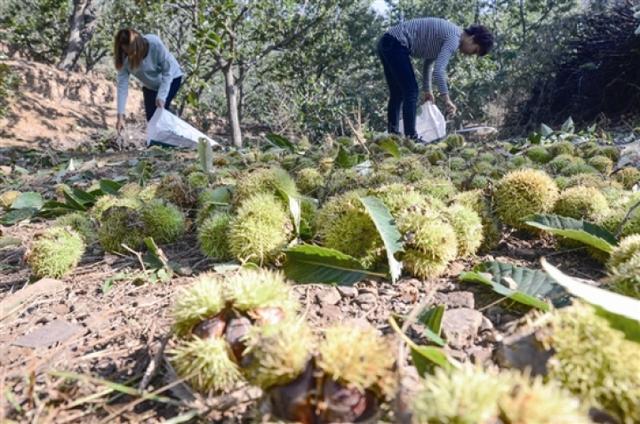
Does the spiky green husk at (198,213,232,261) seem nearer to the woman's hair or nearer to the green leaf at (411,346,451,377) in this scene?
the green leaf at (411,346,451,377)

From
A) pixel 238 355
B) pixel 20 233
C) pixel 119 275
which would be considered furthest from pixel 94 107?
pixel 238 355

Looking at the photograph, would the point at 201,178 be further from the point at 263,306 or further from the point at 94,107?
the point at 94,107

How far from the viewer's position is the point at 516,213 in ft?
5.40

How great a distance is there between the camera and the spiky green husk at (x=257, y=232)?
144cm

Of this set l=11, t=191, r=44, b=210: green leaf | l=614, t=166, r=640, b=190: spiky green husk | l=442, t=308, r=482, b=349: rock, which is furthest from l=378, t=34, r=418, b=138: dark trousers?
l=442, t=308, r=482, b=349: rock

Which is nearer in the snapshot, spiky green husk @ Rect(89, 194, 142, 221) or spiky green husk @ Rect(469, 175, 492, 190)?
spiky green husk @ Rect(89, 194, 142, 221)

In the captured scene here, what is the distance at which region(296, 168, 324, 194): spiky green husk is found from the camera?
211cm

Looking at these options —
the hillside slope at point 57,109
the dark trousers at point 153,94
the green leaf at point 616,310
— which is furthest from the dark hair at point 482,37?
the hillside slope at point 57,109

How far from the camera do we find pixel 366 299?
1.30 m

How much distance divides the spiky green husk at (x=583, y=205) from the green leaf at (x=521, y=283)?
476 mm

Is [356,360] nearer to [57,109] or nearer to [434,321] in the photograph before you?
[434,321]

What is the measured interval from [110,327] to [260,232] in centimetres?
47

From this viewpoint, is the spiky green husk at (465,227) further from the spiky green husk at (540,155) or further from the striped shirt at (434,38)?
the striped shirt at (434,38)

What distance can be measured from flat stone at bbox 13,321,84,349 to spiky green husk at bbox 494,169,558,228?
4.46 ft
